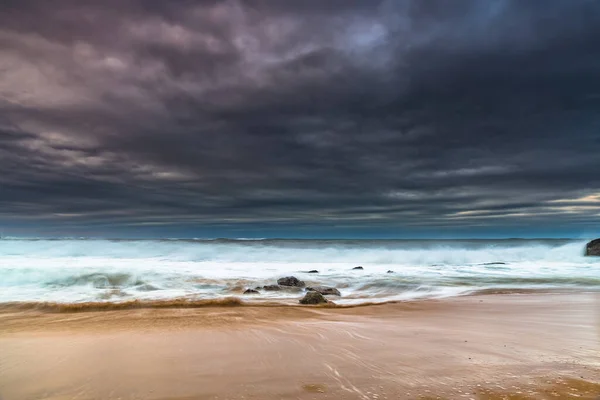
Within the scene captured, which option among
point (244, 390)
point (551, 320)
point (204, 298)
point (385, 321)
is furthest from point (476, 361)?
point (204, 298)

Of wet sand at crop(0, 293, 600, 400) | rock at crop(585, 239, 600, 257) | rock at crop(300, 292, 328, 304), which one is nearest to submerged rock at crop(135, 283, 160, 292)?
wet sand at crop(0, 293, 600, 400)

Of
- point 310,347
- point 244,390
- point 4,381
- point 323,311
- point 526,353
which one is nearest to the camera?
point 244,390

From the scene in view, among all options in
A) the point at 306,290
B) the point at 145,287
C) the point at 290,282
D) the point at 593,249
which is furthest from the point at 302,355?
the point at 593,249

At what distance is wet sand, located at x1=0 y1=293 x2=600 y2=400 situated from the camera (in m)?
3.09

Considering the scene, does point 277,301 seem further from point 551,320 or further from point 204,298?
point 551,320

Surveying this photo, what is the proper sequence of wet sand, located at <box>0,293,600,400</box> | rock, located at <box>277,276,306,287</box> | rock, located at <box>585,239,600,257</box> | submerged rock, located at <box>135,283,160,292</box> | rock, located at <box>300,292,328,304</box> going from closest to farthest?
wet sand, located at <box>0,293,600,400</box> < rock, located at <box>300,292,328,304</box> < submerged rock, located at <box>135,283,160,292</box> < rock, located at <box>277,276,306,287</box> < rock, located at <box>585,239,600,257</box>

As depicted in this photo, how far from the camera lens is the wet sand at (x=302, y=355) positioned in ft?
10.1

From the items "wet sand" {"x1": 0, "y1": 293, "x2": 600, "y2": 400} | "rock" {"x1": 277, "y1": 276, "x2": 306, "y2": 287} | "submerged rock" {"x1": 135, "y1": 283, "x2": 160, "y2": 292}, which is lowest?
"wet sand" {"x1": 0, "y1": 293, "x2": 600, "y2": 400}

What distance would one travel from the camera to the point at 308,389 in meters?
3.10

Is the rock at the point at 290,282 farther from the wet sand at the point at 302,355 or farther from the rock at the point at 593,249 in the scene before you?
the rock at the point at 593,249

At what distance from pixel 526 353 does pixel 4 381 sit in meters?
4.90

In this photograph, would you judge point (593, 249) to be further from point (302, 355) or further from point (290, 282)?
point (302, 355)

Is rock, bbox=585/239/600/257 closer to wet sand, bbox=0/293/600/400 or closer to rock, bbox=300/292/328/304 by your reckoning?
wet sand, bbox=0/293/600/400

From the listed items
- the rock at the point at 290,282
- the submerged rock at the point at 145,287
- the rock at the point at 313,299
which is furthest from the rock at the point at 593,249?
the submerged rock at the point at 145,287
